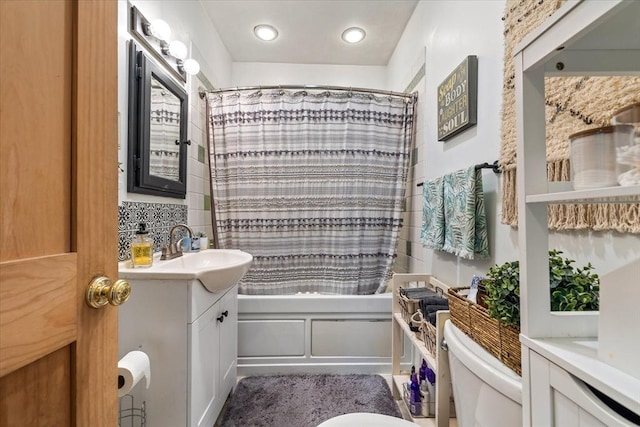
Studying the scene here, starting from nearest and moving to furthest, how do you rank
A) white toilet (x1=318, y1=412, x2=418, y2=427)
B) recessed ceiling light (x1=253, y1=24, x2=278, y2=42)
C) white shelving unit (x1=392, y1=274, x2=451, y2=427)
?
white toilet (x1=318, y1=412, x2=418, y2=427) < white shelving unit (x1=392, y1=274, x2=451, y2=427) < recessed ceiling light (x1=253, y1=24, x2=278, y2=42)

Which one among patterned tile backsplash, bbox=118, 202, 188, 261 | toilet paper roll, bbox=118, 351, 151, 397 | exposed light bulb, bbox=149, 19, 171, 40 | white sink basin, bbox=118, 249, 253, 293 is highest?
exposed light bulb, bbox=149, 19, 171, 40

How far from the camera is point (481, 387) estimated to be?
0.78 metres

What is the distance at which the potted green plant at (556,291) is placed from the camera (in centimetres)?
67

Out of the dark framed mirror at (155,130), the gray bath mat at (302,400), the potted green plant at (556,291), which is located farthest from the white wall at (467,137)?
the dark framed mirror at (155,130)

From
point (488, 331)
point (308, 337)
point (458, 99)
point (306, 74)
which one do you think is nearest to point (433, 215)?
point (458, 99)

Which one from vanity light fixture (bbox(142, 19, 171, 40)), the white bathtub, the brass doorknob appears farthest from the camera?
the white bathtub

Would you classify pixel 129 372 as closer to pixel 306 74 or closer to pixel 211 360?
pixel 211 360

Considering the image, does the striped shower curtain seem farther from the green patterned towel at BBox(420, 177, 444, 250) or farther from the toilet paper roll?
→ the toilet paper roll

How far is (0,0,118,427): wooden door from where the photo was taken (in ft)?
1.30

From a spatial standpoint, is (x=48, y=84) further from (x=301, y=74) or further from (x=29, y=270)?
(x=301, y=74)

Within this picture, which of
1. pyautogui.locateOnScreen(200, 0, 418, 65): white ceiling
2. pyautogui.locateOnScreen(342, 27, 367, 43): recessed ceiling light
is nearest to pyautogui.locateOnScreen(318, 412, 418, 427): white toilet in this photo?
pyautogui.locateOnScreen(200, 0, 418, 65): white ceiling

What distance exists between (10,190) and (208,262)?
4.78 feet

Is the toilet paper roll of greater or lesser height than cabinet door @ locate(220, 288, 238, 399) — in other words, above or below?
above

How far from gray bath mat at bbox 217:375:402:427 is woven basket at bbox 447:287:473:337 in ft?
3.41
